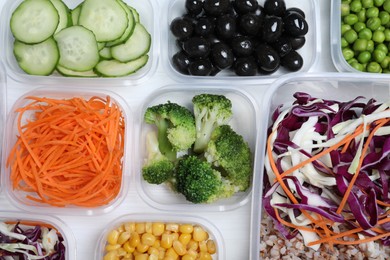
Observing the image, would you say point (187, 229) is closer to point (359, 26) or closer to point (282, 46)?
point (282, 46)

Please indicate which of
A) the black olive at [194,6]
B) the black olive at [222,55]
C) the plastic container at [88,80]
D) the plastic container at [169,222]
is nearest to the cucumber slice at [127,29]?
the plastic container at [88,80]

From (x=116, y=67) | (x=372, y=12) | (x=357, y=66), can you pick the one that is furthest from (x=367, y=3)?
(x=116, y=67)

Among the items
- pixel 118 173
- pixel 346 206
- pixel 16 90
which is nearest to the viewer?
pixel 346 206

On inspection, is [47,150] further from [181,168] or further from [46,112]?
[181,168]

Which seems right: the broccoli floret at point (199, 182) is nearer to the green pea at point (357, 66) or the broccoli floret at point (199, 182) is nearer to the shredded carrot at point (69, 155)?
the shredded carrot at point (69, 155)

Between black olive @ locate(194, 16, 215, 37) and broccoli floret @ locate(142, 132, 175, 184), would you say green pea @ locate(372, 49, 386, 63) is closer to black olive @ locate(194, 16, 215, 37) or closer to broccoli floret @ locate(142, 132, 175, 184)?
black olive @ locate(194, 16, 215, 37)

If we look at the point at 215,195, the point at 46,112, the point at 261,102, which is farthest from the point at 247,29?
the point at 46,112

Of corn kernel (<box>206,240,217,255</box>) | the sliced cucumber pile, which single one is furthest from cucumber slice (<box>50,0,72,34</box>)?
corn kernel (<box>206,240,217,255</box>)
